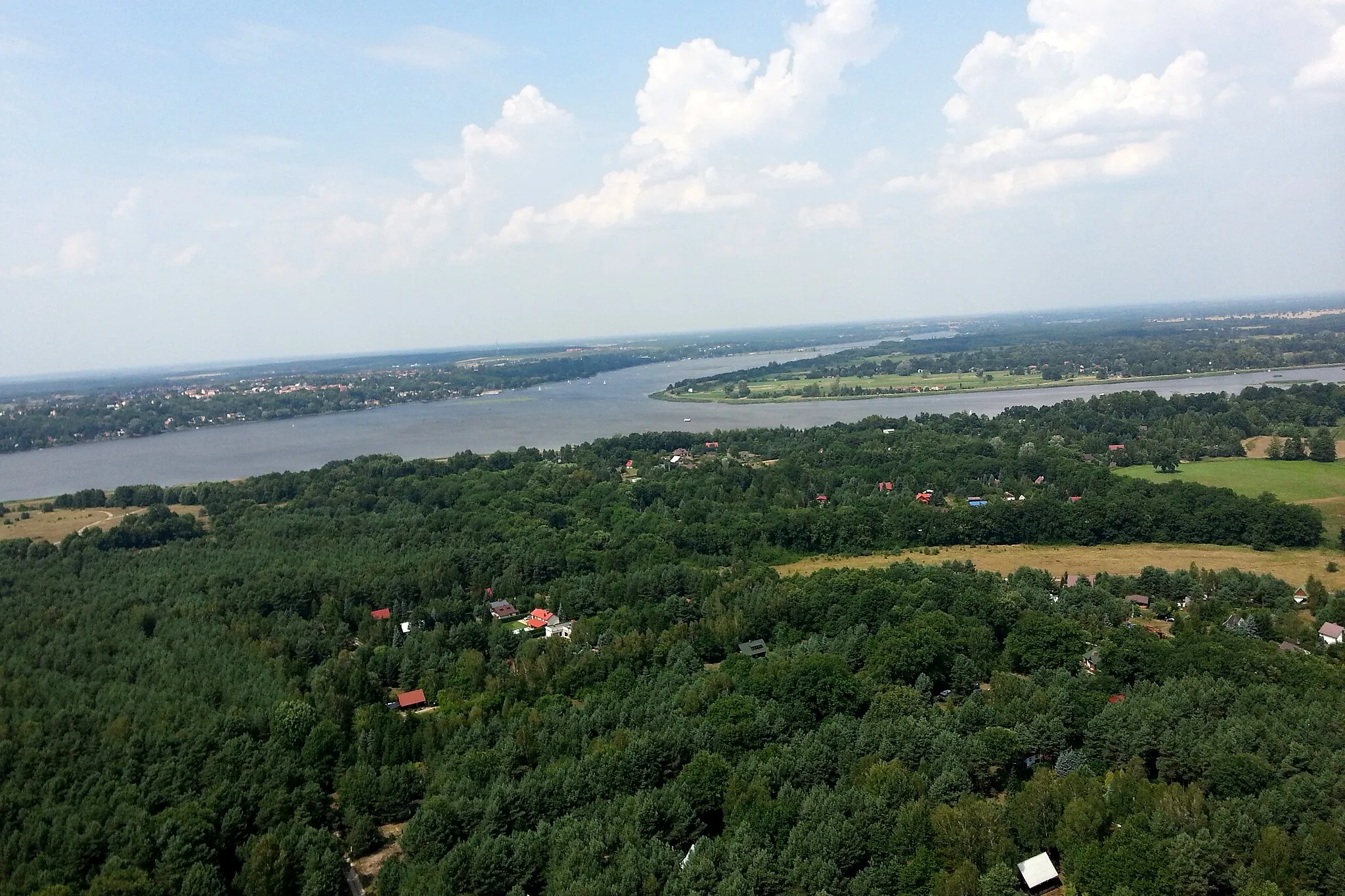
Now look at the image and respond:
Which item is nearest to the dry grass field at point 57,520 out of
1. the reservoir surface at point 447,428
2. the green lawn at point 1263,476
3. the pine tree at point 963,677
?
the reservoir surface at point 447,428

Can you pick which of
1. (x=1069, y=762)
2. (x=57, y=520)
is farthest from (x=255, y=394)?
(x=1069, y=762)

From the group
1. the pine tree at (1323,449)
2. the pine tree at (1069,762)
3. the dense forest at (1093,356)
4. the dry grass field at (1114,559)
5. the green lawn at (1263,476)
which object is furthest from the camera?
the dense forest at (1093,356)

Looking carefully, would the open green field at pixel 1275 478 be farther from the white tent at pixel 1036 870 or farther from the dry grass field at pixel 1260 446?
the white tent at pixel 1036 870

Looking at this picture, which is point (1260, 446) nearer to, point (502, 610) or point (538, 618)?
point (538, 618)

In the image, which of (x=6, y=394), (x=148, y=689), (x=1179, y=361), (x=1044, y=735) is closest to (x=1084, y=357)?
(x=1179, y=361)

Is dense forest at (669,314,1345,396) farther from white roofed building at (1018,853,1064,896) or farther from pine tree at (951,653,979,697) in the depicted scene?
white roofed building at (1018,853,1064,896)

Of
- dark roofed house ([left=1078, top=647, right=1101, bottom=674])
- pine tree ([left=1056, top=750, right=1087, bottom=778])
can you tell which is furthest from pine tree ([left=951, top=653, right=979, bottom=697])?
pine tree ([left=1056, top=750, right=1087, bottom=778])
